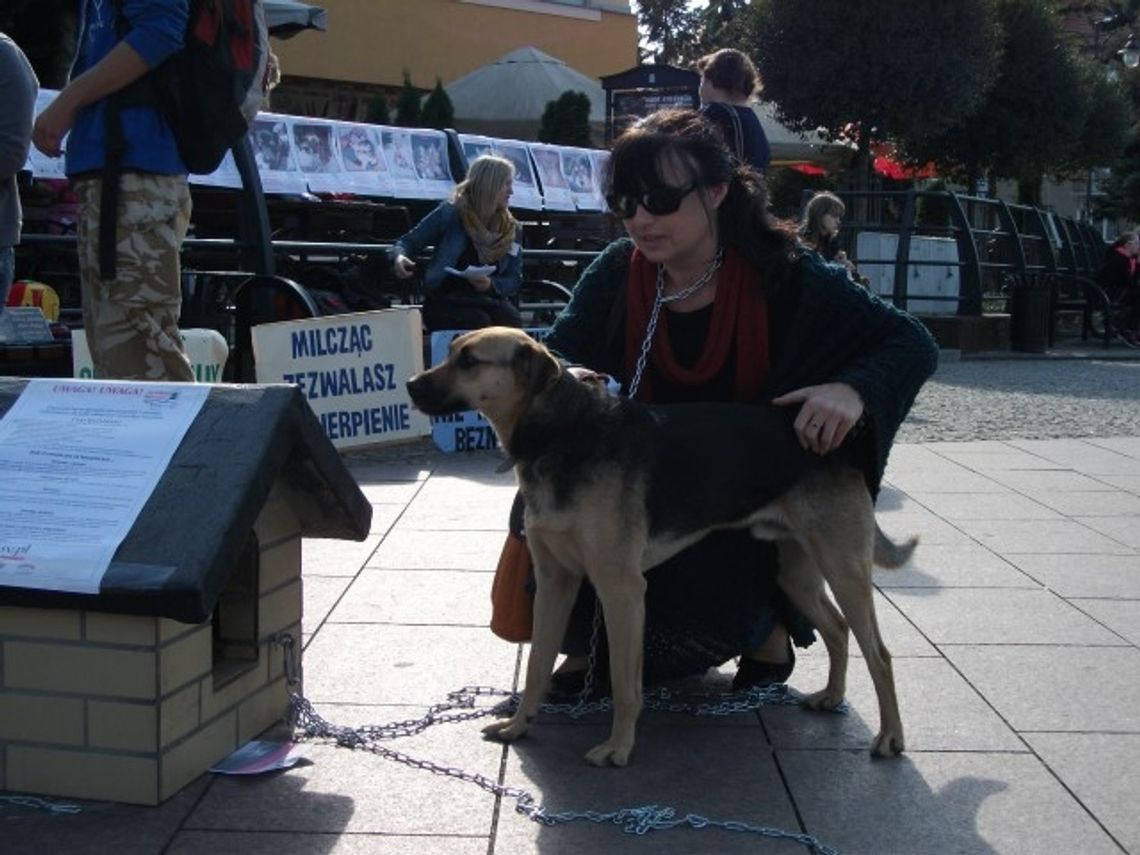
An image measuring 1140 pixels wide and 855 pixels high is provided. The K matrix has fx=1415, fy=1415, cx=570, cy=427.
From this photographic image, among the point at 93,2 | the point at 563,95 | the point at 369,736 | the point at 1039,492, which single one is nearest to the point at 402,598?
the point at 369,736

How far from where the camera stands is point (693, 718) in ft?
13.4

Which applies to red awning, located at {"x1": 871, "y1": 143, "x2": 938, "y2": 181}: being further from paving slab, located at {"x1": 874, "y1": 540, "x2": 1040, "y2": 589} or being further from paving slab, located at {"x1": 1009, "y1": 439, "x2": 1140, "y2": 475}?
paving slab, located at {"x1": 874, "y1": 540, "x2": 1040, "y2": 589}

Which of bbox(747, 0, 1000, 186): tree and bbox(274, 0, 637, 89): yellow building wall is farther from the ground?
bbox(274, 0, 637, 89): yellow building wall

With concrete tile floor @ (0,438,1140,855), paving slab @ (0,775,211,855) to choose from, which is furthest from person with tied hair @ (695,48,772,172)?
paving slab @ (0,775,211,855)

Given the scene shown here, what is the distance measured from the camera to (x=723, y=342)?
162 inches

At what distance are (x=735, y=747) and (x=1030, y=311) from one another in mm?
15141

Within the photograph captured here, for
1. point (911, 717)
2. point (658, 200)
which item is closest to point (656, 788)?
point (911, 717)

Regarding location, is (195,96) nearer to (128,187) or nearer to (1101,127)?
(128,187)

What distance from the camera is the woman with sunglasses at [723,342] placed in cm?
397

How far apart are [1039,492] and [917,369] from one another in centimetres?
425

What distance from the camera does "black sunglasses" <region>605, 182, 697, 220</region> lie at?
156 inches

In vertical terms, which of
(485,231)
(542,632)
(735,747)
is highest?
(485,231)

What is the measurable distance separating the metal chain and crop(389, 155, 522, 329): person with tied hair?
510 centimetres

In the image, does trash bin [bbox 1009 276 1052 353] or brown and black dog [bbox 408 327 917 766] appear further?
trash bin [bbox 1009 276 1052 353]
